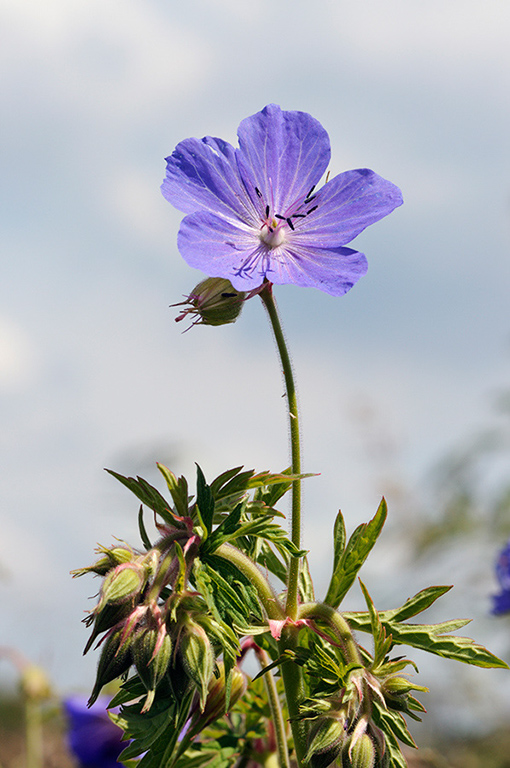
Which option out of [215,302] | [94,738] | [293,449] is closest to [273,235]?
[215,302]

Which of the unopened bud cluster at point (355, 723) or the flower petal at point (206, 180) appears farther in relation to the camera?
the flower petal at point (206, 180)

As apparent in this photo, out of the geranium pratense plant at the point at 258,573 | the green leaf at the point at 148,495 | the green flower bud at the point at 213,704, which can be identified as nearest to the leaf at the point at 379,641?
the geranium pratense plant at the point at 258,573

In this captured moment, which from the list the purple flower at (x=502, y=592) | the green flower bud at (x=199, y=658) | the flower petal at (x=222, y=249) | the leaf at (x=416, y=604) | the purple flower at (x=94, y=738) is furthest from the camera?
the purple flower at (x=502, y=592)

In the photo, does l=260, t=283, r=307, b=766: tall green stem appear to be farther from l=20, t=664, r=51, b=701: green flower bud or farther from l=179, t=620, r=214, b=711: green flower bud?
l=20, t=664, r=51, b=701: green flower bud

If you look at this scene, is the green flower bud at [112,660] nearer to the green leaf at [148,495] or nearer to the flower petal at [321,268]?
the green leaf at [148,495]

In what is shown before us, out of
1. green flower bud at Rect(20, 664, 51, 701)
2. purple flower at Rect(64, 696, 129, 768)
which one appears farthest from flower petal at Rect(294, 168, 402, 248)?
green flower bud at Rect(20, 664, 51, 701)

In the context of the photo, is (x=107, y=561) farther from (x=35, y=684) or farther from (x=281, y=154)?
(x=35, y=684)
